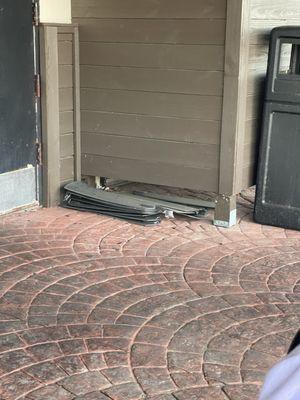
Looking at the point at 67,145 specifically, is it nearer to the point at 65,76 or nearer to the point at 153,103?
the point at 65,76

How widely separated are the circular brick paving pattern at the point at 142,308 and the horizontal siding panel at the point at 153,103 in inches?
35.0

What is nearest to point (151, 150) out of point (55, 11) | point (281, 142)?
point (281, 142)

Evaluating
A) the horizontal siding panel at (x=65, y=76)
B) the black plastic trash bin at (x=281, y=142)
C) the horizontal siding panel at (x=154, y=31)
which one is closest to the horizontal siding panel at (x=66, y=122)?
the horizontal siding panel at (x=65, y=76)

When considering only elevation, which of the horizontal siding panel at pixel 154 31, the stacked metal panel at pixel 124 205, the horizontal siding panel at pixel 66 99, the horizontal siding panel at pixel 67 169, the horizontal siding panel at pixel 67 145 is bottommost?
the stacked metal panel at pixel 124 205

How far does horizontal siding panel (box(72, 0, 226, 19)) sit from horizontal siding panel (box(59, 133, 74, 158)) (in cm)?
102

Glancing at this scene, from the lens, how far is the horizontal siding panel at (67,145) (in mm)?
5410

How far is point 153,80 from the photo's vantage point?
500 centimetres

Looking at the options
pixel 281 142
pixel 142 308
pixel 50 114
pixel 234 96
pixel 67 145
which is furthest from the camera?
pixel 67 145

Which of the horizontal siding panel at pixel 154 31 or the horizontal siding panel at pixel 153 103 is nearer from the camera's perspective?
the horizontal siding panel at pixel 154 31

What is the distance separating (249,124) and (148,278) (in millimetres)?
1738

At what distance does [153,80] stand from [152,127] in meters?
0.38

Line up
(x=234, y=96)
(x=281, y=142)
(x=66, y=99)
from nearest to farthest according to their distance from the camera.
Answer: (x=234, y=96)
(x=281, y=142)
(x=66, y=99)

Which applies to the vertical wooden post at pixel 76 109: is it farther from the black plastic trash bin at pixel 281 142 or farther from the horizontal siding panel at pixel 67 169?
the black plastic trash bin at pixel 281 142

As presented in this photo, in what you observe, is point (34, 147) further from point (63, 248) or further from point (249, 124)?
point (249, 124)
